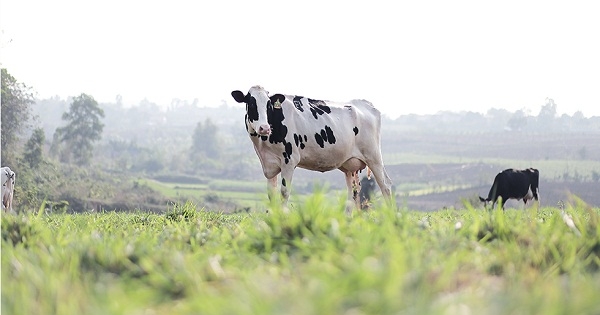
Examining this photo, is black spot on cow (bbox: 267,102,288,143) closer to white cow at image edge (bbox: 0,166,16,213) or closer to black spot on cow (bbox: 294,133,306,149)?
black spot on cow (bbox: 294,133,306,149)

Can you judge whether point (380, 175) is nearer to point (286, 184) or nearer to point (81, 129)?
point (286, 184)

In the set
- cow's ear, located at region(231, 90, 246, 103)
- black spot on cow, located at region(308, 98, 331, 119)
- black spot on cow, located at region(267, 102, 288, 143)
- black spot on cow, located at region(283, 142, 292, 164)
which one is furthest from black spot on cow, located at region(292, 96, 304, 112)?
cow's ear, located at region(231, 90, 246, 103)

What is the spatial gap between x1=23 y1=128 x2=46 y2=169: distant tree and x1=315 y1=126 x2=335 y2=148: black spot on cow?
44.5 m

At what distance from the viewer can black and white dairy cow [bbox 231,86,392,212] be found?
518 inches

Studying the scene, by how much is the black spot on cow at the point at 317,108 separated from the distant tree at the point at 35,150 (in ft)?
145

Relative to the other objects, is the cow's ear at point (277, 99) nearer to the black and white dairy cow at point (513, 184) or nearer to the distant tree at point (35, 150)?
the black and white dairy cow at point (513, 184)

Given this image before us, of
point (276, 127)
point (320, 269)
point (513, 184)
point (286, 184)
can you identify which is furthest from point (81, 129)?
point (320, 269)

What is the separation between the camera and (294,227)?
549cm

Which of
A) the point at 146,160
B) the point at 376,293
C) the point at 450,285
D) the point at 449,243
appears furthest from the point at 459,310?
the point at 146,160

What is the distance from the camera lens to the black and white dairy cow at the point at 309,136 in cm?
1315

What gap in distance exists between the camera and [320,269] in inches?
162

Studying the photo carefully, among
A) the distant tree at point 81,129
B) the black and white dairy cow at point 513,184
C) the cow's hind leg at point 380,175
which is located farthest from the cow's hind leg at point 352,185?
the distant tree at point 81,129

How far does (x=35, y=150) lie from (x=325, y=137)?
4625 cm

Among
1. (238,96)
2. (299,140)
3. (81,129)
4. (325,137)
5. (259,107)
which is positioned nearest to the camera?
(259,107)
